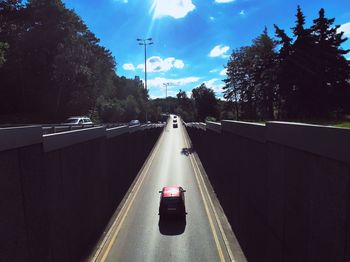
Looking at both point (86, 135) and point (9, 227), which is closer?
point (9, 227)

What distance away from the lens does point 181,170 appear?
39969mm

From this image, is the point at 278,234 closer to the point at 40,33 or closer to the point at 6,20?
the point at 40,33

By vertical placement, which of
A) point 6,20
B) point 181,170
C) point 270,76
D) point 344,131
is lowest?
point 181,170

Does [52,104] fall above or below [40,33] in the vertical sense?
below

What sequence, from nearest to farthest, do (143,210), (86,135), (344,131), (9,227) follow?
(344,131) → (9,227) → (86,135) → (143,210)

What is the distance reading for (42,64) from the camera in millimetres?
58281

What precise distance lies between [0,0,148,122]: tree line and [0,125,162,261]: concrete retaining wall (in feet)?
134

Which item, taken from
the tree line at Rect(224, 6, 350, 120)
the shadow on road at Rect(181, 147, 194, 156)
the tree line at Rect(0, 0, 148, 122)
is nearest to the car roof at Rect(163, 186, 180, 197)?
the tree line at Rect(224, 6, 350, 120)

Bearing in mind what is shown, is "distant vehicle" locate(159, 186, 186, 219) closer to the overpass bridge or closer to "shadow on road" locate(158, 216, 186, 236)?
"shadow on road" locate(158, 216, 186, 236)

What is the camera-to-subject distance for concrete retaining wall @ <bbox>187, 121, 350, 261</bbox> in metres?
6.17

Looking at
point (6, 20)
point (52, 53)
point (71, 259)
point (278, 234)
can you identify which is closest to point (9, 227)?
point (71, 259)

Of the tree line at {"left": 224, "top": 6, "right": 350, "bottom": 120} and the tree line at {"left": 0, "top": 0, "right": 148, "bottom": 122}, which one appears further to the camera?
the tree line at {"left": 0, "top": 0, "right": 148, "bottom": 122}

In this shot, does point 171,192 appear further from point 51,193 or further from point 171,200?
point 51,193

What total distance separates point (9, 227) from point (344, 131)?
6606 millimetres
